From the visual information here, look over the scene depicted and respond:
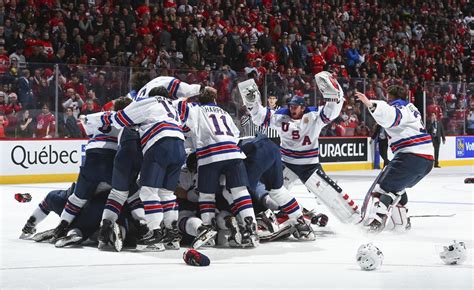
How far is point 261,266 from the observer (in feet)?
16.2

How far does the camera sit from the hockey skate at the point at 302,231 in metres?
6.28

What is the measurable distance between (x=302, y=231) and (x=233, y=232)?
2.26ft

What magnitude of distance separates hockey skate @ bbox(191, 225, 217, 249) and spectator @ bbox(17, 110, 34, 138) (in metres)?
7.44

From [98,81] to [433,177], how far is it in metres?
6.11

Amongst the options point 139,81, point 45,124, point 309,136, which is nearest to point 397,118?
point 309,136

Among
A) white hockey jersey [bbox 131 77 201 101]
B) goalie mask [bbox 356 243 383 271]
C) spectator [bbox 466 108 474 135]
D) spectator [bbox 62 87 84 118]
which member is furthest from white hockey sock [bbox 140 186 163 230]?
spectator [bbox 466 108 474 135]

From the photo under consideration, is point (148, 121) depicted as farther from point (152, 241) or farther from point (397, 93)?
point (397, 93)

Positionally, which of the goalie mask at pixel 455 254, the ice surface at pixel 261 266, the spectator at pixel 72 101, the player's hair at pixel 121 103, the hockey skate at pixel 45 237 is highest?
the spectator at pixel 72 101

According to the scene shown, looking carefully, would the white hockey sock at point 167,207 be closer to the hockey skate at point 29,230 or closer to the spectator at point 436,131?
the hockey skate at point 29,230

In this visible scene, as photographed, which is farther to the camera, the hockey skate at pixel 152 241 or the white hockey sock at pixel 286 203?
the white hockey sock at pixel 286 203

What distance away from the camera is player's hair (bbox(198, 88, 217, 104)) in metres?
6.25

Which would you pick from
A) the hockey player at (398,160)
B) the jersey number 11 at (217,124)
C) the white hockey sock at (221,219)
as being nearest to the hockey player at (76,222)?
the white hockey sock at (221,219)

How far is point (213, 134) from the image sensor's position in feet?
19.8

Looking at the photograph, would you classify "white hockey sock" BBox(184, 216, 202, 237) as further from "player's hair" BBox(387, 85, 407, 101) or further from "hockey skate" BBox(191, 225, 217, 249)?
"player's hair" BBox(387, 85, 407, 101)
